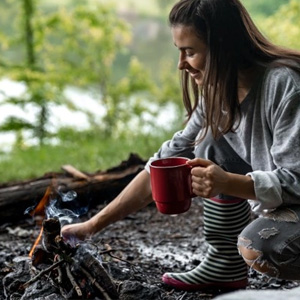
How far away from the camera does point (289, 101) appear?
2.37m

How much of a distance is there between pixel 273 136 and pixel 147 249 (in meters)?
1.41

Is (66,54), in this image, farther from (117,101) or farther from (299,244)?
(299,244)

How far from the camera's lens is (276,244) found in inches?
94.4

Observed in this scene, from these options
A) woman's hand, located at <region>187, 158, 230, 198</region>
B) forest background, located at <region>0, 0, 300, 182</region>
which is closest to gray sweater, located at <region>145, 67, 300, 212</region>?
woman's hand, located at <region>187, 158, 230, 198</region>

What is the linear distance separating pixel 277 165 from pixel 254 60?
43 centimetres

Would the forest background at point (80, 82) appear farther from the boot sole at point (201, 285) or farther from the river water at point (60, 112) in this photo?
the boot sole at point (201, 285)

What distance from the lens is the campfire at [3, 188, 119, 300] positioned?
2.31 metres

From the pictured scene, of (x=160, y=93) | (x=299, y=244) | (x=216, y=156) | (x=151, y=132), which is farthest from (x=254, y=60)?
(x=160, y=93)

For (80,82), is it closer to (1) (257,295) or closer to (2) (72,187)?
(2) (72,187)

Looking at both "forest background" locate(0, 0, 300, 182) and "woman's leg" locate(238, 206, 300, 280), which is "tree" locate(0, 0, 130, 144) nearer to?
"forest background" locate(0, 0, 300, 182)

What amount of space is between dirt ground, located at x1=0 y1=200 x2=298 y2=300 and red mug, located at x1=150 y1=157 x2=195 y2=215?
13.0 inches

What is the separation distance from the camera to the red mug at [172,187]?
2322 millimetres

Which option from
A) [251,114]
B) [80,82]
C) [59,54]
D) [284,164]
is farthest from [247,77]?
[59,54]

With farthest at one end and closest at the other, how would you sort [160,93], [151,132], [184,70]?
[160,93], [151,132], [184,70]
